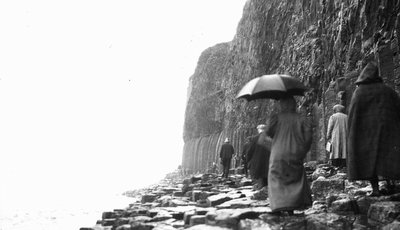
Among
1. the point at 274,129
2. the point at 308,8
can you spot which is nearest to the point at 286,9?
the point at 308,8

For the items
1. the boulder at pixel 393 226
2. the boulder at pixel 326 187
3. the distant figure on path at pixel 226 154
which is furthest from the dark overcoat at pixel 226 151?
the boulder at pixel 393 226

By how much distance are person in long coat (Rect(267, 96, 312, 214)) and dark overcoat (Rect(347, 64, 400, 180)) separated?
939 mm

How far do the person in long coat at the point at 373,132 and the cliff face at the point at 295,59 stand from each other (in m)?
4.97

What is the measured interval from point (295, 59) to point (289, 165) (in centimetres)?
A: 2180

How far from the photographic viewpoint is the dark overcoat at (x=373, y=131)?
5.71 metres

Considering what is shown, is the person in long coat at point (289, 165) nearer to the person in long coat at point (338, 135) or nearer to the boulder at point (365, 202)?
the boulder at point (365, 202)

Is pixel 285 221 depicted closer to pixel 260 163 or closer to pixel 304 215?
pixel 304 215

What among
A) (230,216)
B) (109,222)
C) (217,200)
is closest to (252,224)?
(230,216)

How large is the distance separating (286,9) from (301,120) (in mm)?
28782

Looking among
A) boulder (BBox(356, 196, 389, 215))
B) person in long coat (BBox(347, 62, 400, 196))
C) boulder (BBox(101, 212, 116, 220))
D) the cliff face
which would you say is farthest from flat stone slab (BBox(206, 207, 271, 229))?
the cliff face

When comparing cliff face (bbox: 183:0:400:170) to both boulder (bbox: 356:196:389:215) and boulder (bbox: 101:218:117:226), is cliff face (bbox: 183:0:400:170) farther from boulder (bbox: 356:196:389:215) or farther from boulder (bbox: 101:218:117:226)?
boulder (bbox: 101:218:117:226)

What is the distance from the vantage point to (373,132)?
5.88m

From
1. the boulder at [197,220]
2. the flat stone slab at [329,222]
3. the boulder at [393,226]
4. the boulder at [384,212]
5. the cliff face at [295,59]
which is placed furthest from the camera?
the cliff face at [295,59]

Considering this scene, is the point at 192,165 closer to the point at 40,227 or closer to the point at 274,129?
the point at 40,227
